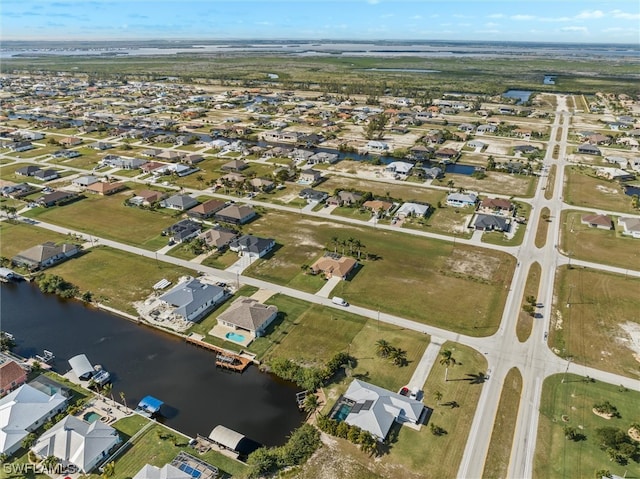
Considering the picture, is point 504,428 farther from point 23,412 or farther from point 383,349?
point 23,412

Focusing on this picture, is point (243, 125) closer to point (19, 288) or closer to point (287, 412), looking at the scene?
point (19, 288)

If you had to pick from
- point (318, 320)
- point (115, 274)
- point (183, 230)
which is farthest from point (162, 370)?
point (183, 230)

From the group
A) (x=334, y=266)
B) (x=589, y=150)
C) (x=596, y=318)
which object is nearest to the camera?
(x=596, y=318)

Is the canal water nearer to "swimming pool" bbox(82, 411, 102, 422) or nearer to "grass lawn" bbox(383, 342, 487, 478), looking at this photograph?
"swimming pool" bbox(82, 411, 102, 422)

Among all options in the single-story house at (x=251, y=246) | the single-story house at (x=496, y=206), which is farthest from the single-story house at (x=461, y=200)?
the single-story house at (x=251, y=246)

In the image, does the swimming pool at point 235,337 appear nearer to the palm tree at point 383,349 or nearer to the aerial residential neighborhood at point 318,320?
the aerial residential neighborhood at point 318,320

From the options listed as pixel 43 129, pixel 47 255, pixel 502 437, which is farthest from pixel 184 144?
pixel 502 437
